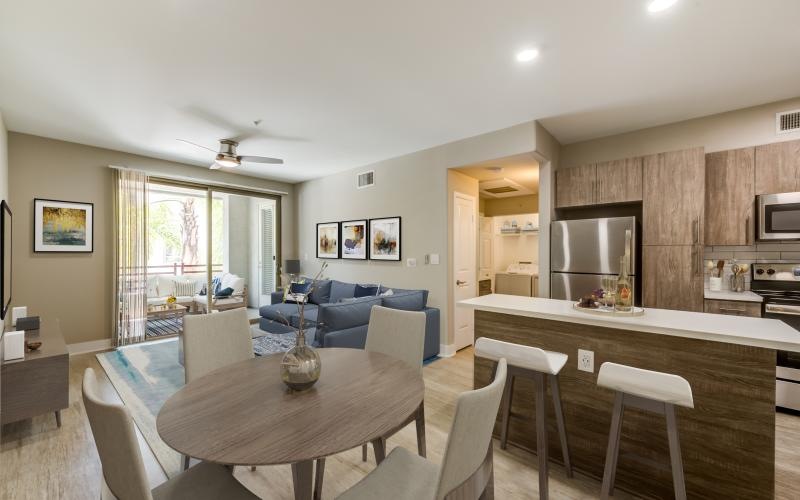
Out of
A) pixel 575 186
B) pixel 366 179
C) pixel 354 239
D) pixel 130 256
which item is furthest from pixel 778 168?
pixel 130 256

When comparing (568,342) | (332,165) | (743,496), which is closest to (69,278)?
(332,165)

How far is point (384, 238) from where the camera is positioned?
5.18 metres

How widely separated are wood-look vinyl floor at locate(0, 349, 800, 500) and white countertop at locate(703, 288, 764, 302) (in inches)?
38.0

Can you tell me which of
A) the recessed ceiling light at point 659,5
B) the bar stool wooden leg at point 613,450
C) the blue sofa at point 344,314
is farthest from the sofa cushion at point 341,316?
the recessed ceiling light at point 659,5

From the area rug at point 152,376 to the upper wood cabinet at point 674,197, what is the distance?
13.6ft

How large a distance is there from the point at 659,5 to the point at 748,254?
286 cm

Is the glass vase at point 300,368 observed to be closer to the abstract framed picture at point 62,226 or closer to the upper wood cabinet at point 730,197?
the upper wood cabinet at point 730,197

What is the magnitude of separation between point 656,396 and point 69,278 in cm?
618

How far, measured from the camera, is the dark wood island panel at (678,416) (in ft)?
Result: 5.27

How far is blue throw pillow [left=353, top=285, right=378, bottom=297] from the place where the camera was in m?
4.88

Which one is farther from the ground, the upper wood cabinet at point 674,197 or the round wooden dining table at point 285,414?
the upper wood cabinet at point 674,197

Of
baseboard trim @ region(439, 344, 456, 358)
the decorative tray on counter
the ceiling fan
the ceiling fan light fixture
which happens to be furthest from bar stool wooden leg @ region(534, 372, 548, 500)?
the ceiling fan light fixture

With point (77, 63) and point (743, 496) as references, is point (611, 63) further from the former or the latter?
point (77, 63)

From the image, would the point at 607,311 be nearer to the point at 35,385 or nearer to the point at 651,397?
the point at 651,397
